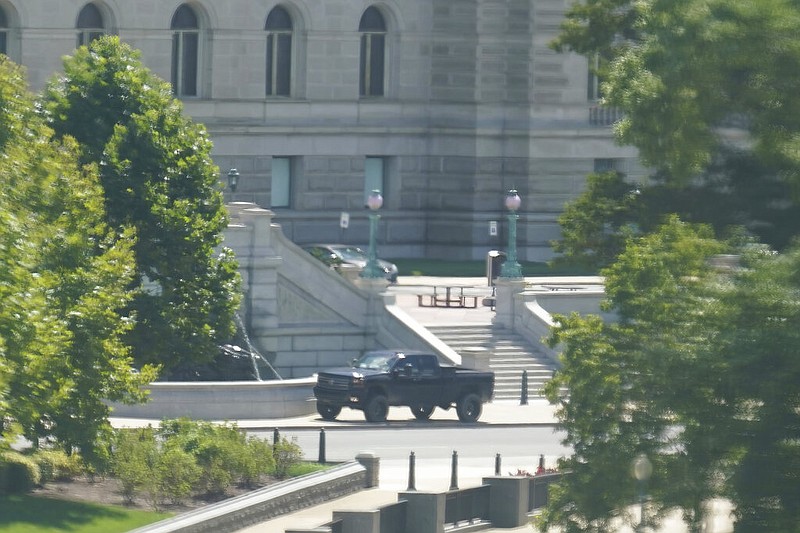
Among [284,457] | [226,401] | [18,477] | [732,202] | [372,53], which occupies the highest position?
[372,53]

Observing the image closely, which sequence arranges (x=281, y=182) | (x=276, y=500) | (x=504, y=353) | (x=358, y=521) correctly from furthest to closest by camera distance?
(x=281, y=182)
(x=504, y=353)
(x=276, y=500)
(x=358, y=521)

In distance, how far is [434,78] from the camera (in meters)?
67.1

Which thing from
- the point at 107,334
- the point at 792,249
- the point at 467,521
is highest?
the point at 792,249

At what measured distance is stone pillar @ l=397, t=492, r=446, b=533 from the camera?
27.9m

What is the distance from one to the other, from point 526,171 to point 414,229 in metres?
4.27

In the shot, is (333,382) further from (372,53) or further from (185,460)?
(372,53)

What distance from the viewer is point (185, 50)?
204 feet

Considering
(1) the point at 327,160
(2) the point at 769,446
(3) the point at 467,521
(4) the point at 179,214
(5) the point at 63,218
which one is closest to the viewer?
(2) the point at 769,446

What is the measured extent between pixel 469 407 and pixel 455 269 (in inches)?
795

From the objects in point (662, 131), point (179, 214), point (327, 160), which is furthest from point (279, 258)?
point (662, 131)

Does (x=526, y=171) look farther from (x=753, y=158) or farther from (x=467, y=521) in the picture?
(x=753, y=158)

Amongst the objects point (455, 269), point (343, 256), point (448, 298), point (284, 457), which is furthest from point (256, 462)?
point (455, 269)

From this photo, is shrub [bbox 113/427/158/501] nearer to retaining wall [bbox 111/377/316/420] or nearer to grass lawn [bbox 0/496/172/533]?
grass lawn [bbox 0/496/172/533]

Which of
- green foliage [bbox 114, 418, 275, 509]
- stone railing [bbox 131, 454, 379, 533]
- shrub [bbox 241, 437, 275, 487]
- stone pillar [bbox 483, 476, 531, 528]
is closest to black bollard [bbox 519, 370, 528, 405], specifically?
stone railing [bbox 131, 454, 379, 533]
